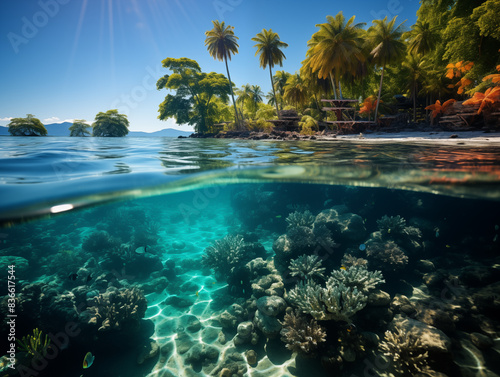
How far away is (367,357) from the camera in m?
5.63

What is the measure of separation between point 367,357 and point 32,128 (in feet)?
116

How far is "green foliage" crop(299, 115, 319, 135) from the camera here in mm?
22891

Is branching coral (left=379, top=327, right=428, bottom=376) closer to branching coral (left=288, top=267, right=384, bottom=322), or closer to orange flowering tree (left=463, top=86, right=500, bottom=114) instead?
branching coral (left=288, top=267, right=384, bottom=322)

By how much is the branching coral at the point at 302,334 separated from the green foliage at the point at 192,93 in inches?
1603

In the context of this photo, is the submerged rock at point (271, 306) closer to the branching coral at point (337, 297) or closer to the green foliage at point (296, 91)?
Result: the branching coral at point (337, 297)

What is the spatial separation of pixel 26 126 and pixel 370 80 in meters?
43.9

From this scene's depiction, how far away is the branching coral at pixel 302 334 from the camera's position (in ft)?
18.6

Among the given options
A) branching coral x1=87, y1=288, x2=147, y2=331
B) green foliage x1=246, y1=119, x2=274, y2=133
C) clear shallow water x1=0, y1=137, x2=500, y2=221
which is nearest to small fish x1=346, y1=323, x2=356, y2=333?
clear shallow water x1=0, y1=137, x2=500, y2=221

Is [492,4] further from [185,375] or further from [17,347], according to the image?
[17,347]

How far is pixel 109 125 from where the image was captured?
41.0 meters

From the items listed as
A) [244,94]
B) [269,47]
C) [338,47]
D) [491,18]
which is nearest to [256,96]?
[244,94]

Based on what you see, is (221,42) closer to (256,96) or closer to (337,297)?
(256,96)

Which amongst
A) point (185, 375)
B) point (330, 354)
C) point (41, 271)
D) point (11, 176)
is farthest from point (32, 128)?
point (330, 354)

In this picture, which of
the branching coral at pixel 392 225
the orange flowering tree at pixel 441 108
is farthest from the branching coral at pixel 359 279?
the orange flowering tree at pixel 441 108
